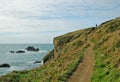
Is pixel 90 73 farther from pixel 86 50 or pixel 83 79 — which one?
pixel 86 50

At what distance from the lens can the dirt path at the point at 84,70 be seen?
42428mm

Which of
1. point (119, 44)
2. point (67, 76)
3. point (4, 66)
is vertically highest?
point (119, 44)

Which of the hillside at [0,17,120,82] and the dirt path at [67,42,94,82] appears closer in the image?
the hillside at [0,17,120,82]

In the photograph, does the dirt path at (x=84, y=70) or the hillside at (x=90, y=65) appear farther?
the dirt path at (x=84, y=70)

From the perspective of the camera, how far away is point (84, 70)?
153 feet

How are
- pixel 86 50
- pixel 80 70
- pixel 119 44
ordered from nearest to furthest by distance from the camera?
pixel 80 70 < pixel 119 44 < pixel 86 50

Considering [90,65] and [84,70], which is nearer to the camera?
[84,70]

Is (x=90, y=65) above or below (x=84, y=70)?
above

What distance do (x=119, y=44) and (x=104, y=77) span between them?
13380mm

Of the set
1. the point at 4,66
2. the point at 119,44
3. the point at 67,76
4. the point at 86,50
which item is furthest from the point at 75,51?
the point at 4,66

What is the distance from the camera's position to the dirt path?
42.4m

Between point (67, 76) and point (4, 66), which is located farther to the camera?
point (4, 66)

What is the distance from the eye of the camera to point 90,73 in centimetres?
4375

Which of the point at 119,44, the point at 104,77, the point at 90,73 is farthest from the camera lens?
the point at 119,44
